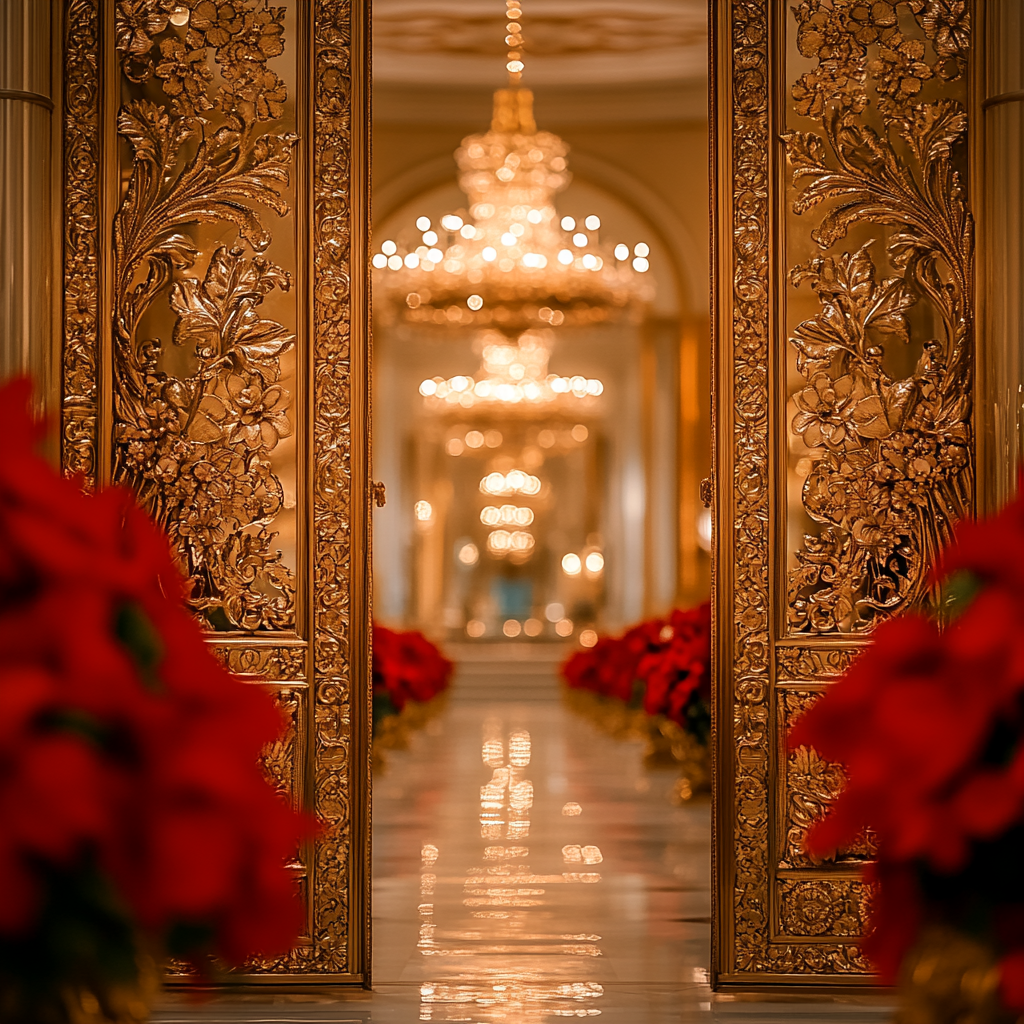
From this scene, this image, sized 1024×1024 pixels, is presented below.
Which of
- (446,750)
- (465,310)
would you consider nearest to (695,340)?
(465,310)

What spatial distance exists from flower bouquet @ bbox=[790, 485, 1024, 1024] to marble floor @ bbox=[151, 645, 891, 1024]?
76.7 inches

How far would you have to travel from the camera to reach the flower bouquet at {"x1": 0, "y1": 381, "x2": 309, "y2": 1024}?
3.28 feet

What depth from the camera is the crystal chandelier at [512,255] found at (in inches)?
329

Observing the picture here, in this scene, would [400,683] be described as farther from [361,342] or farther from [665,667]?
[361,342]

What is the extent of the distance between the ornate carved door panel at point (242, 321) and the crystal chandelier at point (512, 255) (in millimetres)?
4796

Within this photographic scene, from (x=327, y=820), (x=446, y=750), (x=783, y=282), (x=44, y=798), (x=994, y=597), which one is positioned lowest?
(x=446, y=750)

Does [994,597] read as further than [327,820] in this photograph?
No

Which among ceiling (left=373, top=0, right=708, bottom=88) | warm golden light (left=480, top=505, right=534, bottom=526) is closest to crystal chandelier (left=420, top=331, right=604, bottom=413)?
warm golden light (left=480, top=505, right=534, bottom=526)

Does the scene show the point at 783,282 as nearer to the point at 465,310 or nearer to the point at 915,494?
the point at 915,494

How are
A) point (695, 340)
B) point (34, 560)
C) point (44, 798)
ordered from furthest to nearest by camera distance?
1. point (695, 340)
2. point (34, 560)
3. point (44, 798)

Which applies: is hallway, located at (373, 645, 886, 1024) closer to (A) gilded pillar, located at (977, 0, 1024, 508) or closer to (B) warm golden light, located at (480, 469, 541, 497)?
(A) gilded pillar, located at (977, 0, 1024, 508)

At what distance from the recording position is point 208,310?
348 cm

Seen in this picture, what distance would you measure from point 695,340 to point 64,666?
36.3ft

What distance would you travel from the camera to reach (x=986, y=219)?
3432 mm
